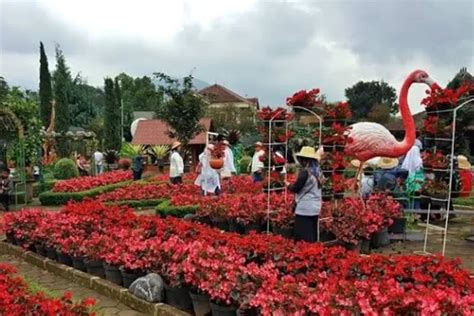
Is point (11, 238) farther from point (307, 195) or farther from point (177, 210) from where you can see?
point (307, 195)

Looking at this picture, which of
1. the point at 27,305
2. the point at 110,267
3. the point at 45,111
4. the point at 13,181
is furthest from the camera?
the point at 45,111

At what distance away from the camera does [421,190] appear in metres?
8.28

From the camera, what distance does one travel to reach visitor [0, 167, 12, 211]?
13.0m

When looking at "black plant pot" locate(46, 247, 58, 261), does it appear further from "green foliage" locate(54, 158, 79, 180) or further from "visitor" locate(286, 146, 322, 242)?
"green foliage" locate(54, 158, 79, 180)

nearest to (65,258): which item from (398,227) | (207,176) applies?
(207,176)

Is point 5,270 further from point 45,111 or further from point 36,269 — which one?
point 45,111

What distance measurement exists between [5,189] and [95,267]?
8005 mm

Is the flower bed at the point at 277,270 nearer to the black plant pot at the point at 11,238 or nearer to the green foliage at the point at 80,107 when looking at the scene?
the black plant pot at the point at 11,238

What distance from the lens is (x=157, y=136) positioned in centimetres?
2917

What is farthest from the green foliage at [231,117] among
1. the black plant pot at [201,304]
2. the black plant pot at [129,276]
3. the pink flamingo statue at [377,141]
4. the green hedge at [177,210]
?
the black plant pot at [201,304]

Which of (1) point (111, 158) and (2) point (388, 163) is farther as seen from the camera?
(1) point (111, 158)

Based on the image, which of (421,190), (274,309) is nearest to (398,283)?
(274,309)

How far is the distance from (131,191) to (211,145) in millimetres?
3956

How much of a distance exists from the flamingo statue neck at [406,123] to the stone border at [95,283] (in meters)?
5.35
